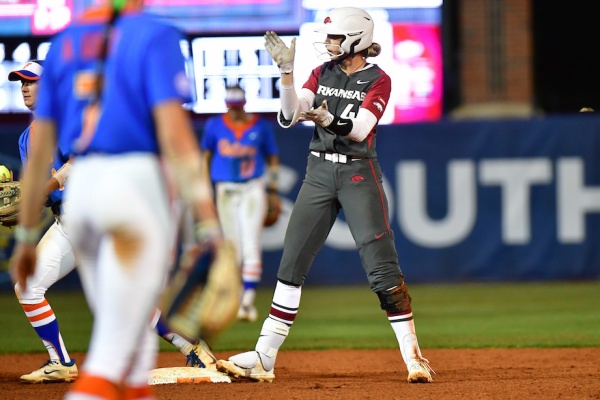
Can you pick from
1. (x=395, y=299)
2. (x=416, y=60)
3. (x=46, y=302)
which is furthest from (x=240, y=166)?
(x=395, y=299)

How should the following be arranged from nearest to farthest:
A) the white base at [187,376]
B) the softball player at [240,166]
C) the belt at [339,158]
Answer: the belt at [339,158] < the white base at [187,376] < the softball player at [240,166]

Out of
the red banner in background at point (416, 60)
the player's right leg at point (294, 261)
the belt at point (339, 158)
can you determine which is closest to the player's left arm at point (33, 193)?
the player's right leg at point (294, 261)

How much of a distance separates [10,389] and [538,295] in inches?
291

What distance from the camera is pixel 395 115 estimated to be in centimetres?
1334

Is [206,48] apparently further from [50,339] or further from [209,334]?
[209,334]

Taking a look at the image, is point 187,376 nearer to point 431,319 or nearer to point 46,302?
point 46,302

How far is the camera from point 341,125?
5766 mm

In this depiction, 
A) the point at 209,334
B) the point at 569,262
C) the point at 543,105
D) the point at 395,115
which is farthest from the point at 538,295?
the point at 209,334

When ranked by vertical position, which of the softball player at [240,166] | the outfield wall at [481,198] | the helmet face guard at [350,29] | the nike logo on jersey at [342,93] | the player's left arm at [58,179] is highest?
the helmet face guard at [350,29]

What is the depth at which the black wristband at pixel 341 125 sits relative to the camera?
5.76 metres

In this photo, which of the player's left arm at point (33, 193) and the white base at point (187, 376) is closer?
the player's left arm at point (33, 193)

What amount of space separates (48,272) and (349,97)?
81.0 inches

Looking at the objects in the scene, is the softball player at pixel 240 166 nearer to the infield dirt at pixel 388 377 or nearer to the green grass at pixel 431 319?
the green grass at pixel 431 319

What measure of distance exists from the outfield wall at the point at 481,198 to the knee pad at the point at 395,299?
23.0 feet
